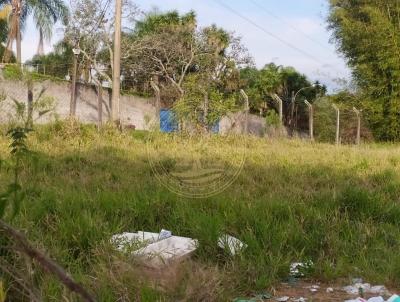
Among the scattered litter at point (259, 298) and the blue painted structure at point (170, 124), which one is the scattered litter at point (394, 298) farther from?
the blue painted structure at point (170, 124)

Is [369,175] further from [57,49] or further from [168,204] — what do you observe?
[57,49]

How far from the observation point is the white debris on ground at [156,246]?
2.68 m

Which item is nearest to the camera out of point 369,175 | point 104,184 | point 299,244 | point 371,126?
point 299,244

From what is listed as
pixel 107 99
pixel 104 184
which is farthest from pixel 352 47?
pixel 104 184

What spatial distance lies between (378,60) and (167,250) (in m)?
16.0

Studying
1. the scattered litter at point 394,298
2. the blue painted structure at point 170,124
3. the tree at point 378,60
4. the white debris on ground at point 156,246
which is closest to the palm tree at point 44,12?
the tree at point 378,60

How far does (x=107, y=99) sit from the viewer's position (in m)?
15.9

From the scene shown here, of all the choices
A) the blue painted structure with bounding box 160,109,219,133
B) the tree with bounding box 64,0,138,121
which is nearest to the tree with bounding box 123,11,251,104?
the tree with bounding box 64,0,138,121

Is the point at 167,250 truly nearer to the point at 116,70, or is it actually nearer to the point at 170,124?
the point at 170,124

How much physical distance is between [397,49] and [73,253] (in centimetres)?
1620

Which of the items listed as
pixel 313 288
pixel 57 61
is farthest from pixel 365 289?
pixel 57 61

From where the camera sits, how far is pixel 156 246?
2889mm

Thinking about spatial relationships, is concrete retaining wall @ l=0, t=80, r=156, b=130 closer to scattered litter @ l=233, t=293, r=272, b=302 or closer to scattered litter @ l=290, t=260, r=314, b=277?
scattered litter @ l=290, t=260, r=314, b=277

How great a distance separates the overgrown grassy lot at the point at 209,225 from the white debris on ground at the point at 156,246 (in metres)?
0.08
